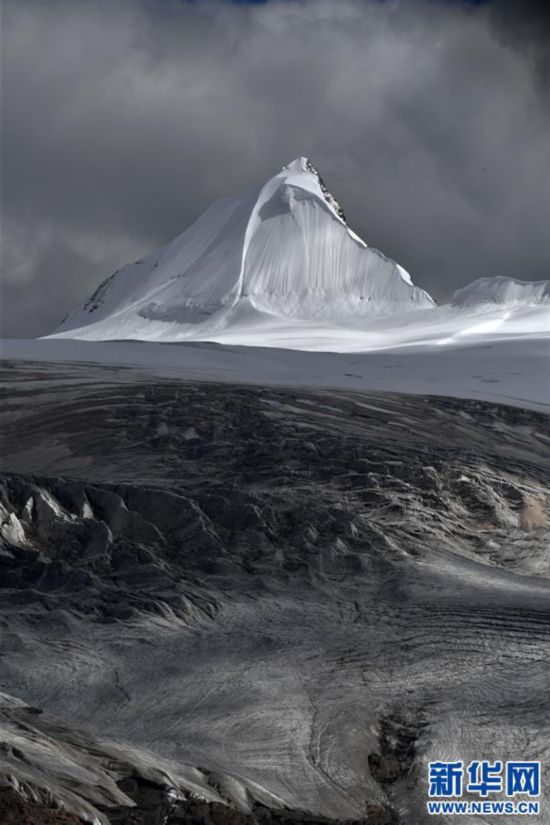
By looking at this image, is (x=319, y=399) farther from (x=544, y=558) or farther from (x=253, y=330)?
(x=253, y=330)

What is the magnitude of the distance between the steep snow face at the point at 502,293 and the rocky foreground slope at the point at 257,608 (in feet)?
Result: 268

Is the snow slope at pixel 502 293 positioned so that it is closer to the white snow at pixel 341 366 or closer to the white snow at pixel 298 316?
the white snow at pixel 298 316

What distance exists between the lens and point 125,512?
36500 millimetres

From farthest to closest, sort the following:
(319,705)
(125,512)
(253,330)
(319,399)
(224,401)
A: 1. (253,330)
2. (319,399)
3. (224,401)
4. (125,512)
5. (319,705)

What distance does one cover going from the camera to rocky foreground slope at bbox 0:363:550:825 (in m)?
21.7

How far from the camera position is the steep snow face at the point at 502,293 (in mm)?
132375

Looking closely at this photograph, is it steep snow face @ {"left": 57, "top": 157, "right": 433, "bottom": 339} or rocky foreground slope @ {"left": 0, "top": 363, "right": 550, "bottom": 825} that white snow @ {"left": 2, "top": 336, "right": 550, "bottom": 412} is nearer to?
rocky foreground slope @ {"left": 0, "top": 363, "right": 550, "bottom": 825}

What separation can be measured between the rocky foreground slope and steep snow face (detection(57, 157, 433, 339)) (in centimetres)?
8652

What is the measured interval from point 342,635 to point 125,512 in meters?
9.22

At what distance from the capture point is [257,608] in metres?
31.6

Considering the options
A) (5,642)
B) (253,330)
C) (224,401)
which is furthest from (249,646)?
(253,330)

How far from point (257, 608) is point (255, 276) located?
116915 millimetres

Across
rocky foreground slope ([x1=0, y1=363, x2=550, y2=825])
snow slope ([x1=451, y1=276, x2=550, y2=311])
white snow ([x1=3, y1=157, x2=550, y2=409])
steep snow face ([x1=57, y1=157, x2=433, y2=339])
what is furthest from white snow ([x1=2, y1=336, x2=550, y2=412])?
steep snow face ([x1=57, y1=157, x2=433, y2=339])

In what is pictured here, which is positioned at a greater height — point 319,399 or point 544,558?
point 319,399
